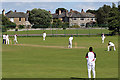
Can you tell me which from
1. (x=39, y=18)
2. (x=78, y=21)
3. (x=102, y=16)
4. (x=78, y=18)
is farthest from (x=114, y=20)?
(x=78, y=21)

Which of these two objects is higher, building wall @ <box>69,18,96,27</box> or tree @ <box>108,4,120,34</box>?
building wall @ <box>69,18,96,27</box>

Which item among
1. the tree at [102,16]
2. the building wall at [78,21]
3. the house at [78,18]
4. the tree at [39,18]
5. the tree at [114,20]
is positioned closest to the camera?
the tree at [114,20]

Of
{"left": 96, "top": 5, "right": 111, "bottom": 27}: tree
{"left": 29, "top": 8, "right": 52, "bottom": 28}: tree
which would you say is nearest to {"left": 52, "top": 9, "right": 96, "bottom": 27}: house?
{"left": 96, "top": 5, "right": 111, "bottom": 27}: tree

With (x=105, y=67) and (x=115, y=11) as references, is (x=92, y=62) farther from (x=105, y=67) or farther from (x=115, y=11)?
(x=115, y=11)

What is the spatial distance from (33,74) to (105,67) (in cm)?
543

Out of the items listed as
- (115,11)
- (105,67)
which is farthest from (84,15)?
(105,67)

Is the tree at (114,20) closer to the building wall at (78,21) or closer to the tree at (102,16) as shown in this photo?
the tree at (102,16)

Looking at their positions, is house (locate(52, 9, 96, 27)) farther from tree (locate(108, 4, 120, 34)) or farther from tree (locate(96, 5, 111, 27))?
tree (locate(108, 4, 120, 34))

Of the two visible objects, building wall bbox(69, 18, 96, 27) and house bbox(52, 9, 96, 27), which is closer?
house bbox(52, 9, 96, 27)

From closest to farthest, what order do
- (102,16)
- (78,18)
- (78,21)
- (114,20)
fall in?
1. (114,20)
2. (102,16)
3. (78,18)
4. (78,21)

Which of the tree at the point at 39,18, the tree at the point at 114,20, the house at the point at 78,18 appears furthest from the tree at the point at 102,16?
the tree at the point at 114,20

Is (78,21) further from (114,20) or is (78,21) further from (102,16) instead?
(114,20)

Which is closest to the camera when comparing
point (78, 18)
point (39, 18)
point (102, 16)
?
point (39, 18)

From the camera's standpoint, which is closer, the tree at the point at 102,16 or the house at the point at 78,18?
the tree at the point at 102,16
